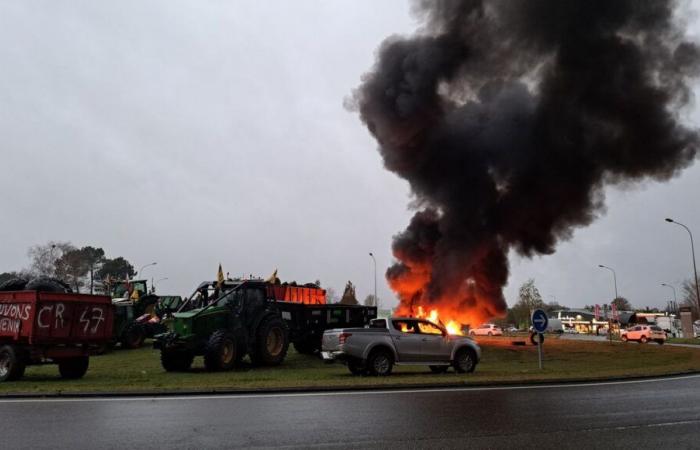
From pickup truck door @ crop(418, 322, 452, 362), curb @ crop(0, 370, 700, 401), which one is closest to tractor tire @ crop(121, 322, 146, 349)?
curb @ crop(0, 370, 700, 401)

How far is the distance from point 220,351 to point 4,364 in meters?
5.40

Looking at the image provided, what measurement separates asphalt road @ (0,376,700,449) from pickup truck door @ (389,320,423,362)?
375 centimetres

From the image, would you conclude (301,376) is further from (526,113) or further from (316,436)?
(526,113)

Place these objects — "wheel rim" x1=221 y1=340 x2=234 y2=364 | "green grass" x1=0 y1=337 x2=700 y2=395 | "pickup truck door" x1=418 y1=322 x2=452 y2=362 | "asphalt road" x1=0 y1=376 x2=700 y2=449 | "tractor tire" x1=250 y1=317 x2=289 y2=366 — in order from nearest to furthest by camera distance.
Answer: "asphalt road" x1=0 y1=376 x2=700 y2=449 → "green grass" x1=0 y1=337 x2=700 y2=395 → "pickup truck door" x1=418 y1=322 x2=452 y2=362 → "wheel rim" x1=221 y1=340 x2=234 y2=364 → "tractor tire" x1=250 y1=317 x2=289 y2=366

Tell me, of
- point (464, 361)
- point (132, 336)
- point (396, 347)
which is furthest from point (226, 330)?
point (132, 336)

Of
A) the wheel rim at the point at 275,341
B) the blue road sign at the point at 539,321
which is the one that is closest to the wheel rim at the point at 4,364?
the wheel rim at the point at 275,341

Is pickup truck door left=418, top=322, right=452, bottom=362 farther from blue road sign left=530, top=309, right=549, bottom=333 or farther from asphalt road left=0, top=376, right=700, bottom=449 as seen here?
asphalt road left=0, top=376, right=700, bottom=449

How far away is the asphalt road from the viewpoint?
7.11 metres

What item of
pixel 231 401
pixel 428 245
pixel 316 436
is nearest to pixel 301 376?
pixel 231 401

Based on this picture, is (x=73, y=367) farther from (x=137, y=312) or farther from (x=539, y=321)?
(x=539, y=321)

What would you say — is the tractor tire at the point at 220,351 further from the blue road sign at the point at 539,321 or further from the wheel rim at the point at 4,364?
the blue road sign at the point at 539,321

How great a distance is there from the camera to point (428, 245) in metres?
38.2

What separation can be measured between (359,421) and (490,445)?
7.46ft

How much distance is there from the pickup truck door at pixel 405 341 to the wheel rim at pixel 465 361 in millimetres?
1431
